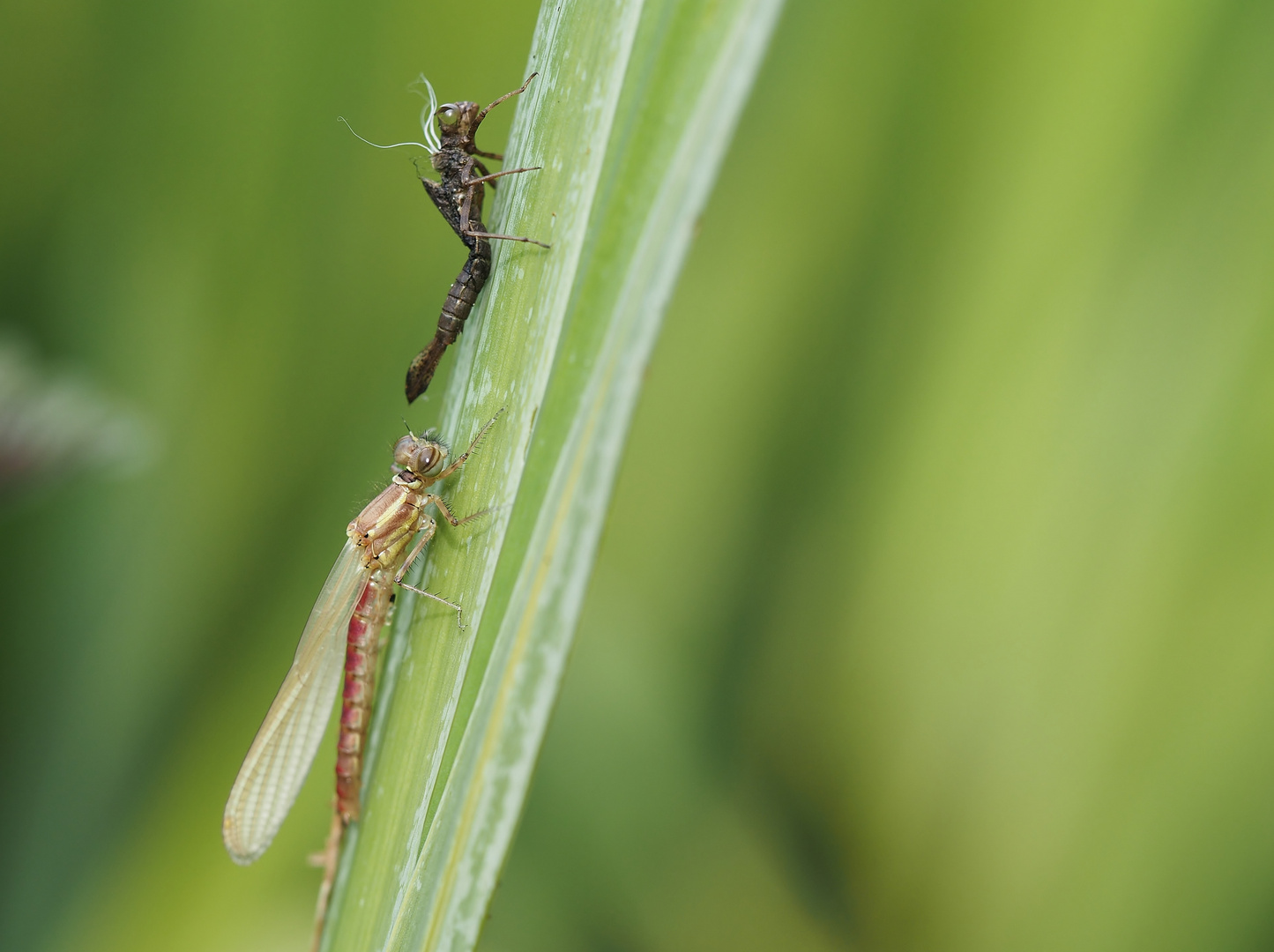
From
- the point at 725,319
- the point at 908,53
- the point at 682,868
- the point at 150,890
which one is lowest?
the point at 150,890

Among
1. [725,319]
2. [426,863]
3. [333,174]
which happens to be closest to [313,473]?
[333,174]

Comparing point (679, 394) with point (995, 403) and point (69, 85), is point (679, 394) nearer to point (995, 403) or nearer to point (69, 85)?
point (995, 403)

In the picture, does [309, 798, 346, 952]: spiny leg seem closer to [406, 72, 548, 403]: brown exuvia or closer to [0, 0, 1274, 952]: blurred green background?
[0, 0, 1274, 952]: blurred green background

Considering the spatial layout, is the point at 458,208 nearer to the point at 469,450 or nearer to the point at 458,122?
the point at 458,122

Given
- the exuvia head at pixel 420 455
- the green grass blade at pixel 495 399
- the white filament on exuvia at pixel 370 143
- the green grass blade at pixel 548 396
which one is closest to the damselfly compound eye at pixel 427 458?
the exuvia head at pixel 420 455

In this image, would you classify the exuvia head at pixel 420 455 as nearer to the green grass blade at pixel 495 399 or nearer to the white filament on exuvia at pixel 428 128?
the green grass blade at pixel 495 399

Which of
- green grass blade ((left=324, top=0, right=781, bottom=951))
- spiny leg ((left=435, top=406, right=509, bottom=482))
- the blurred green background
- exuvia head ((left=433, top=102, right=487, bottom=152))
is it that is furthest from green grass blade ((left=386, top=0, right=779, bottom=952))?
exuvia head ((left=433, top=102, right=487, bottom=152))
